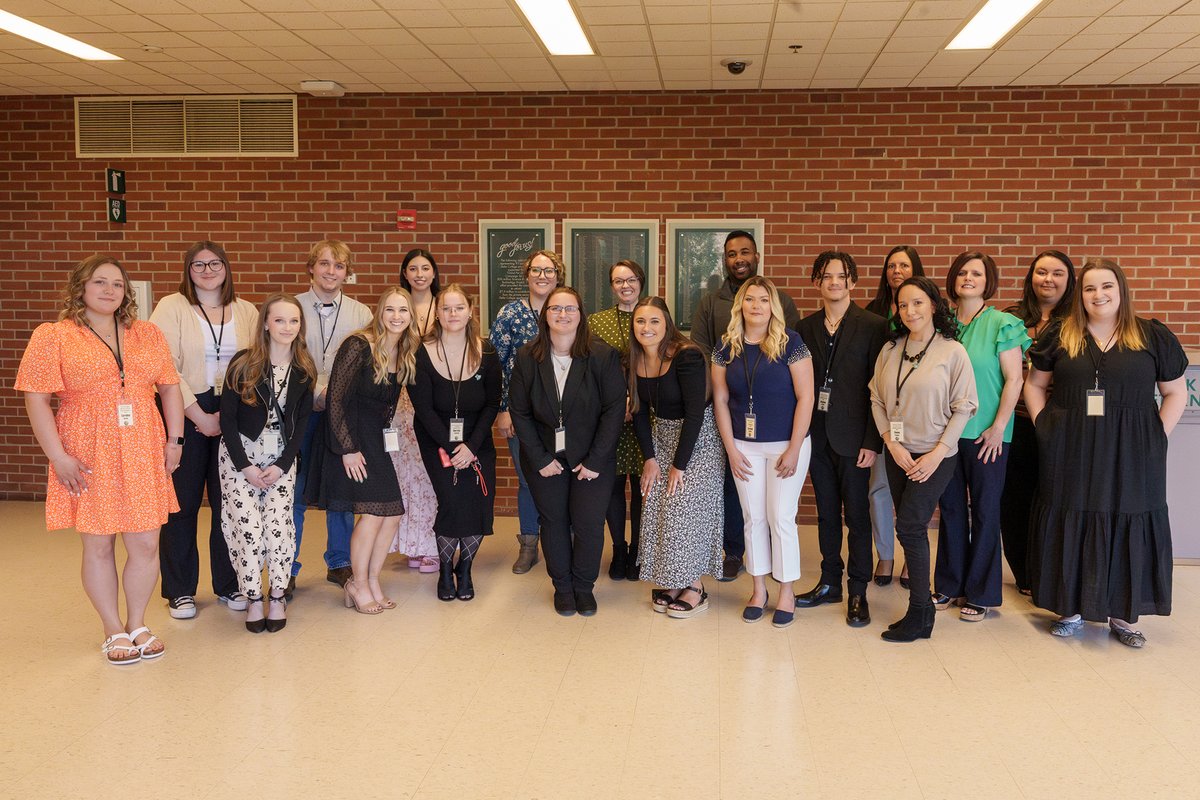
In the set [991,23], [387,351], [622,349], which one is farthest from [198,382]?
[991,23]

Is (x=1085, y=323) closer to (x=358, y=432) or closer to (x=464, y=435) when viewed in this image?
(x=464, y=435)

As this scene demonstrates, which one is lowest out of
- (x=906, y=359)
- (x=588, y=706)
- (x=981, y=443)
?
(x=588, y=706)

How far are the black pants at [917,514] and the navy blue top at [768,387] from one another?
1.75 ft

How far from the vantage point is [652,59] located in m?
5.44

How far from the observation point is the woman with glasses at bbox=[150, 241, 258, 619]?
4.12 m

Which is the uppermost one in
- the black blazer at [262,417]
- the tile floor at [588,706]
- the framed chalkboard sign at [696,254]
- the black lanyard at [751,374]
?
the framed chalkboard sign at [696,254]

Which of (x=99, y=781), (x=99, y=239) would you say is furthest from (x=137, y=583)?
(x=99, y=239)

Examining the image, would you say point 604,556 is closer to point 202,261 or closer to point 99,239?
point 202,261

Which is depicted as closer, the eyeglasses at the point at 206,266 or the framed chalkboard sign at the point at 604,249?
the eyeglasses at the point at 206,266

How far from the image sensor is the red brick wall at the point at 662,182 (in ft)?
19.8

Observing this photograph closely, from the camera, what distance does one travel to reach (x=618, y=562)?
492 centimetres

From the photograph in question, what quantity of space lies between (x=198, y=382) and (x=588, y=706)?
237 centimetres

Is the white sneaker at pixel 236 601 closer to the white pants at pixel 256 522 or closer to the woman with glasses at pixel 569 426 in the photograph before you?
the white pants at pixel 256 522

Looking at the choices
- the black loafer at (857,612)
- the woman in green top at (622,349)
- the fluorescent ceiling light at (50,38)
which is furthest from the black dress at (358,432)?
the fluorescent ceiling light at (50,38)
